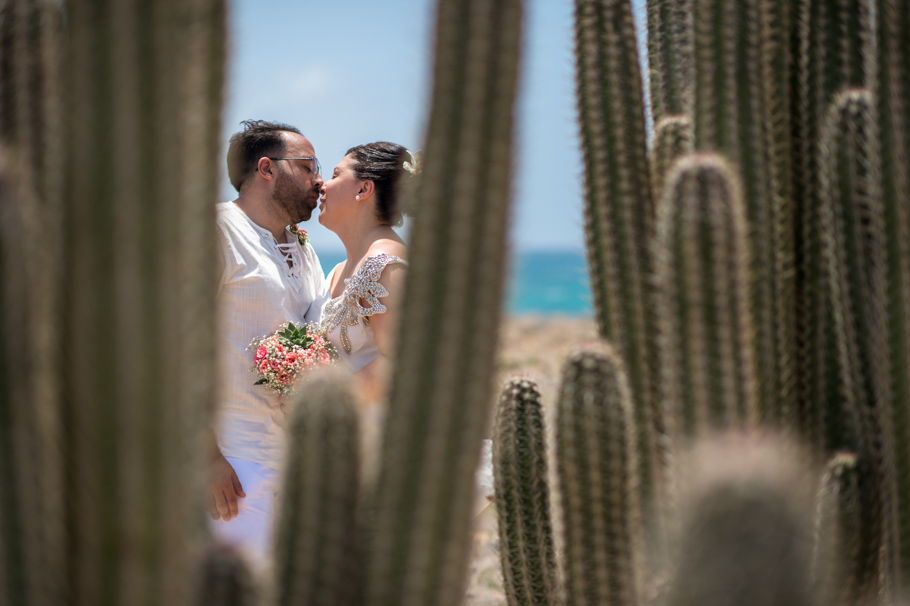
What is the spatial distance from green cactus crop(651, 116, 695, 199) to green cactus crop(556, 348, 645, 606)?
0.74m

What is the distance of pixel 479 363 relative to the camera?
133 centimetres

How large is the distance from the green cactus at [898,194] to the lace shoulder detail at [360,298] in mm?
2915

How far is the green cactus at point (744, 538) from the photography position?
3.78 ft

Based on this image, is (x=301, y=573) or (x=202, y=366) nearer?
(x=202, y=366)

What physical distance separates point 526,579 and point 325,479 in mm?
1542

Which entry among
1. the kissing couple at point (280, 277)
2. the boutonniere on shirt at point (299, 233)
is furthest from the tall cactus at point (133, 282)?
the boutonniere on shirt at point (299, 233)

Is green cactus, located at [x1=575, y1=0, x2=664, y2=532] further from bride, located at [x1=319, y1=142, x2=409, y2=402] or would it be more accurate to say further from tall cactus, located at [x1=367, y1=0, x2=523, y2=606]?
bride, located at [x1=319, y1=142, x2=409, y2=402]

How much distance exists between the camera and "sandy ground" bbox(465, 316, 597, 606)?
2.36 m

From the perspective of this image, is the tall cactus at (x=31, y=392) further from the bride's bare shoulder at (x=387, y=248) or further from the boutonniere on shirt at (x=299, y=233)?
the boutonniere on shirt at (x=299, y=233)

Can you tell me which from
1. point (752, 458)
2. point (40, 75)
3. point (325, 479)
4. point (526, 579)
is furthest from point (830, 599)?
point (40, 75)

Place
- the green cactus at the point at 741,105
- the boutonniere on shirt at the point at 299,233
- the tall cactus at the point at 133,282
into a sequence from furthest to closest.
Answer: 1. the boutonniere on shirt at the point at 299,233
2. the green cactus at the point at 741,105
3. the tall cactus at the point at 133,282

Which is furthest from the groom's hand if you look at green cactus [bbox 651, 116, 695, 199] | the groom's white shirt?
green cactus [bbox 651, 116, 695, 199]

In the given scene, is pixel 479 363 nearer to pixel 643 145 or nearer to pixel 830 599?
pixel 643 145

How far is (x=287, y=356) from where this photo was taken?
414 cm
